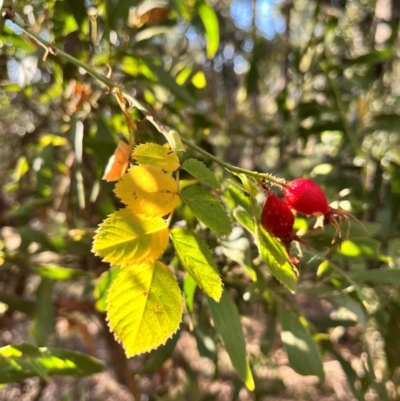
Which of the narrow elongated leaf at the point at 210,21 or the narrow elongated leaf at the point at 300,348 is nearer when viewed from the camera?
the narrow elongated leaf at the point at 300,348

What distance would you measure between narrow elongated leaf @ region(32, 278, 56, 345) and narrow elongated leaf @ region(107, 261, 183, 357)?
424mm

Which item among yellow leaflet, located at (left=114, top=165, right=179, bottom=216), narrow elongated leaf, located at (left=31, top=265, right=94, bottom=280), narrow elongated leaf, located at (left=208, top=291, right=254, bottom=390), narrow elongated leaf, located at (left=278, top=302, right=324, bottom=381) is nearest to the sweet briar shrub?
yellow leaflet, located at (left=114, top=165, right=179, bottom=216)

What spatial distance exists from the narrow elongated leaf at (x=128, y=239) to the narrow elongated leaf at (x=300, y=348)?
346mm

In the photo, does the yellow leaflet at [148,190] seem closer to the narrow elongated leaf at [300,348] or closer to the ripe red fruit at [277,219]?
the ripe red fruit at [277,219]

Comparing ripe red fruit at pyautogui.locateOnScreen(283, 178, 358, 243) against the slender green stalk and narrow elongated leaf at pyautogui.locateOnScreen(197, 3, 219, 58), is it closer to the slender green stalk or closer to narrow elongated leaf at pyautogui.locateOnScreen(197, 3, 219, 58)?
the slender green stalk

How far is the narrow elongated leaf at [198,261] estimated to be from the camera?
443 mm

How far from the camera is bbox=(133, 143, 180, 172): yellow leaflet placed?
1.49 ft

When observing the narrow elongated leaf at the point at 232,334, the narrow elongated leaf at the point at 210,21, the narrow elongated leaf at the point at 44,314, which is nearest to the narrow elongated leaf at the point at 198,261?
the narrow elongated leaf at the point at 232,334

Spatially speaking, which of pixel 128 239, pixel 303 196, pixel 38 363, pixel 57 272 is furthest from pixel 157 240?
pixel 57 272

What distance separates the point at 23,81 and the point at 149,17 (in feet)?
1.24

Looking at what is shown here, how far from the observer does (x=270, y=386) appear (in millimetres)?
1610

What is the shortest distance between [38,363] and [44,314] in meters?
0.26

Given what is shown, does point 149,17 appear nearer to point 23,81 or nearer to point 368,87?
point 23,81

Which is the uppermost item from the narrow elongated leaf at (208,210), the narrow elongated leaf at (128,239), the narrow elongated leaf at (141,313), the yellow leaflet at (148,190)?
the yellow leaflet at (148,190)
